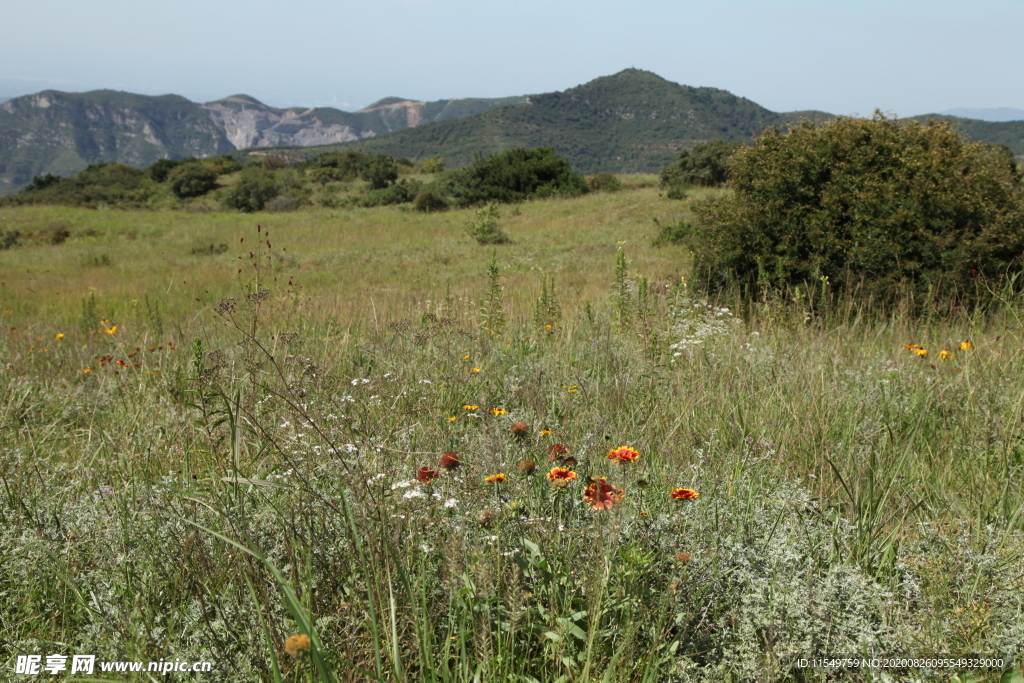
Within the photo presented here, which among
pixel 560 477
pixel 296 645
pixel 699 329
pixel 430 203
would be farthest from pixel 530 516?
pixel 430 203

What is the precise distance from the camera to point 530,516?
1571mm

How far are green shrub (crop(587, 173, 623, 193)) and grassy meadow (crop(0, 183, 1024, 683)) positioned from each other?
81.3 feet

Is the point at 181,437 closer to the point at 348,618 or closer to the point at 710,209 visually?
the point at 348,618

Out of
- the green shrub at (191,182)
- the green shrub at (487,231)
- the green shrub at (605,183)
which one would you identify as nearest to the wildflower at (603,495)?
the green shrub at (487,231)

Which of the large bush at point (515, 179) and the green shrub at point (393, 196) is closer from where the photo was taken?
the large bush at point (515, 179)

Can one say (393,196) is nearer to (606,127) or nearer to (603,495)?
(603,495)

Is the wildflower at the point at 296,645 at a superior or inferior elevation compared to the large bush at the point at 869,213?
inferior

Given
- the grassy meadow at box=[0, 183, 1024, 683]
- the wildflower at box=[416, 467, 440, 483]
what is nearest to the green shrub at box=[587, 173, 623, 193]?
the grassy meadow at box=[0, 183, 1024, 683]

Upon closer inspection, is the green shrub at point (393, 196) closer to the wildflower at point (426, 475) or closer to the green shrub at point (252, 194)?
the green shrub at point (252, 194)

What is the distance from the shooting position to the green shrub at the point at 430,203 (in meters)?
25.8

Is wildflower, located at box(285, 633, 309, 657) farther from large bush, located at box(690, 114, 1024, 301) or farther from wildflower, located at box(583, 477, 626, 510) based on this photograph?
large bush, located at box(690, 114, 1024, 301)

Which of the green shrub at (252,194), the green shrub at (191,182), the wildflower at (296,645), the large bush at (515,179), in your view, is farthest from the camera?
the green shrub at (191,182)

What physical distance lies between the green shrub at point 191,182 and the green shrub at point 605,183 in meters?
22.8

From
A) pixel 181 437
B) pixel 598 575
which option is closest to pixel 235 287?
pixel 181 437
